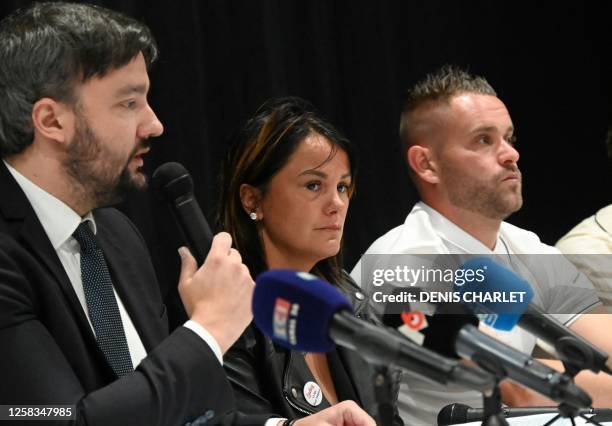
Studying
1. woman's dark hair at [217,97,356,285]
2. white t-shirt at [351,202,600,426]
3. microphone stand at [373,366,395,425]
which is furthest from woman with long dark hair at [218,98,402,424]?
microphone stand at [373,366,395,425]

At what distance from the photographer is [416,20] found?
374 cm

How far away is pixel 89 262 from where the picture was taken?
6.14 ft

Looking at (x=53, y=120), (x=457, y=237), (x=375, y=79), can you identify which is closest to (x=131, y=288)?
(x=53, y=120)

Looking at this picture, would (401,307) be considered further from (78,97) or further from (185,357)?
(78,97)

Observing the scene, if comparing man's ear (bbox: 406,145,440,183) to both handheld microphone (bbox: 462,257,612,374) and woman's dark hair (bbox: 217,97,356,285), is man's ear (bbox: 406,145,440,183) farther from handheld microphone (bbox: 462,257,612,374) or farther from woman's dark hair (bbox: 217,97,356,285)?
handheld microphone (bbox: 462,257,612,374)

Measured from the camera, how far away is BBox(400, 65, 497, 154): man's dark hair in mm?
3088

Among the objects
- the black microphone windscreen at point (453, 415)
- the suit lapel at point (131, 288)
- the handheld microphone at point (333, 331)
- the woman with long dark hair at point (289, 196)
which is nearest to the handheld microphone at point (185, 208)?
Answer: the suit lapel at point (131, 288)

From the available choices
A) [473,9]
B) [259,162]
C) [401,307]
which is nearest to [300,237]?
[259,162]

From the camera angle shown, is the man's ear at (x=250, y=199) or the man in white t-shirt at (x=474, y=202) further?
the man in white t-shirt at (x=474, y=202)

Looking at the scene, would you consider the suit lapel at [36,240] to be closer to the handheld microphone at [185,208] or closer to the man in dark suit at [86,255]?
the man in dark suit at [86,255]

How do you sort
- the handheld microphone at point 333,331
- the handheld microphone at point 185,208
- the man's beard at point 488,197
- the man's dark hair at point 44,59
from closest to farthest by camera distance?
the handheld microphone at point 333,331, the handheld microphone at point 185,208, the man's dark hair at point 44,59, the man's beard at point 488,197

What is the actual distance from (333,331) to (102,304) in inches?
30.2

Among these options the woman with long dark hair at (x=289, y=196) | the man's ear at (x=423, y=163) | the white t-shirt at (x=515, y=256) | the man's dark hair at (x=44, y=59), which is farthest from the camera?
the man's ear at (x=423, y=163)

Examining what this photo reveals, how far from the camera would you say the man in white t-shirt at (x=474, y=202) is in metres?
2.83
